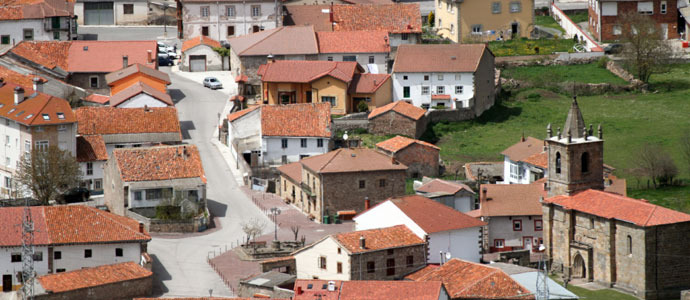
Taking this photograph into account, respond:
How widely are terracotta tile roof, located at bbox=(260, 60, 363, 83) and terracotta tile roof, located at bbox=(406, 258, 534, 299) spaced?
34897 mm

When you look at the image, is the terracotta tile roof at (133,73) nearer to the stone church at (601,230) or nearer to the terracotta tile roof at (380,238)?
the terracotta tile roof at (380,238)

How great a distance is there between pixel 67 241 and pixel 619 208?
31.8m

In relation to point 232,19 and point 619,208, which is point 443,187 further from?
point 232,19

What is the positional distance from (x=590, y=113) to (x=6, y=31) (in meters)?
47.3

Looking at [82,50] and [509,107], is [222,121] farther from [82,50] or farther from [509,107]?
[509,107]

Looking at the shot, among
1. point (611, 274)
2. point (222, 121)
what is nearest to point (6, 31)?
point (222, 121)

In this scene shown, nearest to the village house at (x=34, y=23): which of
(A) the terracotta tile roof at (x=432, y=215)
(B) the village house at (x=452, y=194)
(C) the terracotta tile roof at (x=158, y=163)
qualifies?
(C) the terracotta tile roof at (x=158, y=163)

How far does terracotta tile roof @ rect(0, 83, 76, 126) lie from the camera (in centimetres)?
11388

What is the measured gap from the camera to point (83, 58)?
433 ft

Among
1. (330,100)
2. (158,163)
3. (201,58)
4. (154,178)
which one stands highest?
(201,58)

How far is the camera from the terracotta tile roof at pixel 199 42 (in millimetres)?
137375

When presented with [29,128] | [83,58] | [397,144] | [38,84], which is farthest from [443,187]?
[83,58]

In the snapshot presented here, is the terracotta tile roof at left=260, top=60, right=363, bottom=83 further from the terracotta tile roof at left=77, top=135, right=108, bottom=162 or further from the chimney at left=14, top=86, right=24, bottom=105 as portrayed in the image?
the chimney at left=14, top=86, right=24, bottom=105

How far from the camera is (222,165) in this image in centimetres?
11900
